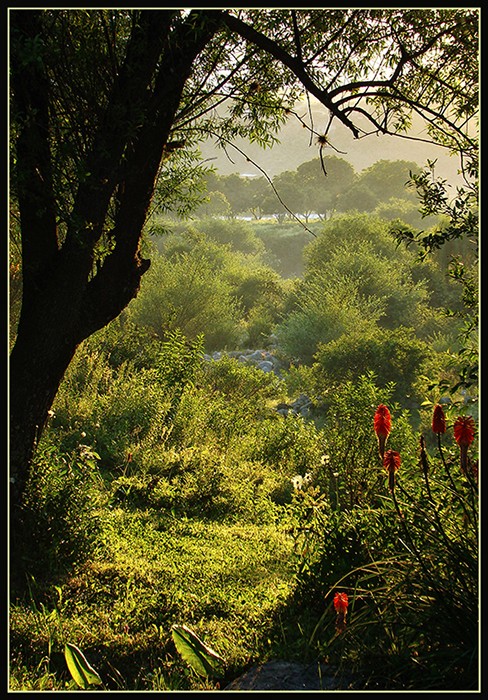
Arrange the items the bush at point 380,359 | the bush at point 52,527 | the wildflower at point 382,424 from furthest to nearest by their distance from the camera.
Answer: the bush at point 380,359 < the bush at point 52,527 < the wildflower at point 382,424

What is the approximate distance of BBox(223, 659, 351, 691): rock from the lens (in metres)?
2.71

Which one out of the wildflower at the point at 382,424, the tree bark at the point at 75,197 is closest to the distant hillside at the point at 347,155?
the tree bark at the point at 75,197

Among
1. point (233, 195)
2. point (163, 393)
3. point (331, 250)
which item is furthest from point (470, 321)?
point (233, 195)

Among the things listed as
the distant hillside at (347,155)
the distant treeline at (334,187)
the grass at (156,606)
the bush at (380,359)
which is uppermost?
the distant hillside at (347,155)

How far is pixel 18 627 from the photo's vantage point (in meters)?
3.49

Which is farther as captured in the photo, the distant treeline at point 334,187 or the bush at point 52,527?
the distant treeline at point 334,187

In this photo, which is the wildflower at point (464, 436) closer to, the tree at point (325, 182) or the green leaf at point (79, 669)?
the green leaf at point (79, 669)

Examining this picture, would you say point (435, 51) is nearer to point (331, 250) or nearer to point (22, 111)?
point (22, 111)

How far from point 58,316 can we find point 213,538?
2.15 meters

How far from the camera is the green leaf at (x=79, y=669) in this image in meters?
2.88

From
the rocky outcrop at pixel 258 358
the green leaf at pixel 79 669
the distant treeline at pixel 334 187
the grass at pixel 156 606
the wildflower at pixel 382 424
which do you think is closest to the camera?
the wildflower at pixel 382 424

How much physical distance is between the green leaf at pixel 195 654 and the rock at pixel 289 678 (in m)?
0.17

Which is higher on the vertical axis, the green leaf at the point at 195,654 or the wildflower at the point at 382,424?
the wildflower at the point at 382,424

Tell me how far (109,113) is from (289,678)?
3.10 m
